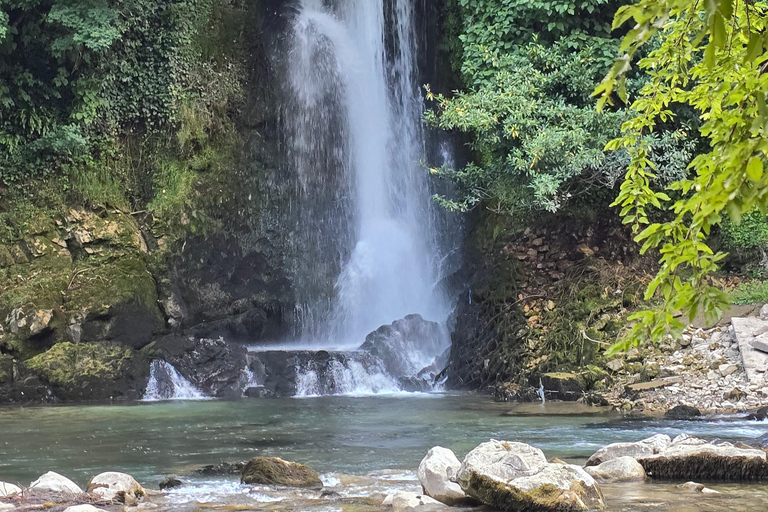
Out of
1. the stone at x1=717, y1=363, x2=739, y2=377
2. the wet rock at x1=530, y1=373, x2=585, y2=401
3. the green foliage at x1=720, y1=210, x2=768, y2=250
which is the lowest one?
the wet rock at x1=530, y1=373, x2=585, y2=401

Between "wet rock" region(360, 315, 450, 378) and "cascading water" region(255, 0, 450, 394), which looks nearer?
"wet rock" region(360, 315, 450, 378)

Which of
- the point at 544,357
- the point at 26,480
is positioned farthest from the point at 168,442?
the point at 544,357

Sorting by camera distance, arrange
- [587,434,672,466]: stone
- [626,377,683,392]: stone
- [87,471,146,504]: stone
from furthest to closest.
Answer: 1. [626,377,683,392]: stone
2. [587,434,672,466]: stone
3. [87,471,146,504]: stone

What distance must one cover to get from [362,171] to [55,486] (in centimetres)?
1388

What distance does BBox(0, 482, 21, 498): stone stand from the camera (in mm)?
6055

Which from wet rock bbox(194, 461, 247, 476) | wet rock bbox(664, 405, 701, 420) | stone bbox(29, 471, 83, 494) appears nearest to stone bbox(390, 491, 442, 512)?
wet rock bbox(194, 461, 247, 476)

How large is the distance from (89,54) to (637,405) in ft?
39.8

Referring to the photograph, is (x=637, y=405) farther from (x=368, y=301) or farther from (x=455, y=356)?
(x=368, y=301)

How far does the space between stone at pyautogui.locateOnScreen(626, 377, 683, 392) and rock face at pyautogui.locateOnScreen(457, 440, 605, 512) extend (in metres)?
6.25

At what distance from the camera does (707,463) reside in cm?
647

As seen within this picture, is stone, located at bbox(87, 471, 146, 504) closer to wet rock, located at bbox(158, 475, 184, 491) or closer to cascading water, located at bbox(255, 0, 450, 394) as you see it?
wet rock, located at bbox(158, 475, 184, 491)

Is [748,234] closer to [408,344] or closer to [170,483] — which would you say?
[408,344]

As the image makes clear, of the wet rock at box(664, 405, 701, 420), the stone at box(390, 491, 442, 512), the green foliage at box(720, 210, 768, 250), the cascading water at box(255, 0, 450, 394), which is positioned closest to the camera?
the stone at box(390, 491, 442, 512)

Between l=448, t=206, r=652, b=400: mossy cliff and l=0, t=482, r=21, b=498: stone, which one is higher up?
l=448, t=206, r=652, b=400: mossy cliff
